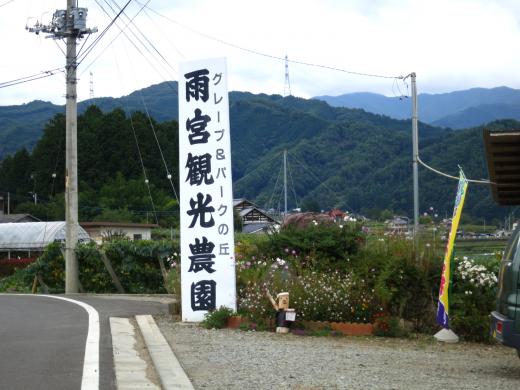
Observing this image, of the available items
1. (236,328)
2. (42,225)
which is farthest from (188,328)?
(42,225)

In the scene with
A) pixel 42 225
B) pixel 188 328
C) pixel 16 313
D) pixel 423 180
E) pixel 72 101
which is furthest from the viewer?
pixel 42 225

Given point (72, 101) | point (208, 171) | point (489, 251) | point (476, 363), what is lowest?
point (476, 363)

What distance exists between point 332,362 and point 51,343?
161 inches

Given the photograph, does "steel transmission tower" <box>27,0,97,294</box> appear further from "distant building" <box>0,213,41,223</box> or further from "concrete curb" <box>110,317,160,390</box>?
"distant building" <box>0,213,41,223</box>

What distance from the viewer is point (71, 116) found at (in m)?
26.2

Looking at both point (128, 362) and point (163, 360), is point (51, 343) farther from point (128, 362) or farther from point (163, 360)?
point (163, 360)

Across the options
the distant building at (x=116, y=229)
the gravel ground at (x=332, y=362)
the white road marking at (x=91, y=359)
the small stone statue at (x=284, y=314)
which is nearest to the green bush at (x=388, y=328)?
the gravel ground at (x=332, y=362)

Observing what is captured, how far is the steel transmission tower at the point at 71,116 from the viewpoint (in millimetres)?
25580

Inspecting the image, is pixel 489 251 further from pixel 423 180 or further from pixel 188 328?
pixel 423 180

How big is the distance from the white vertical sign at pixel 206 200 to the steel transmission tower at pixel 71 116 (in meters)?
12.3

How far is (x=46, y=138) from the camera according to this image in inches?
3029

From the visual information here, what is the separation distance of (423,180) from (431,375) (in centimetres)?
3336

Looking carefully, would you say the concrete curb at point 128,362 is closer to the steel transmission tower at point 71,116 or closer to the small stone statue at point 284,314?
the small stone statue at point 284,314

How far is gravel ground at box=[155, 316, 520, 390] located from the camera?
8172 millimetres
